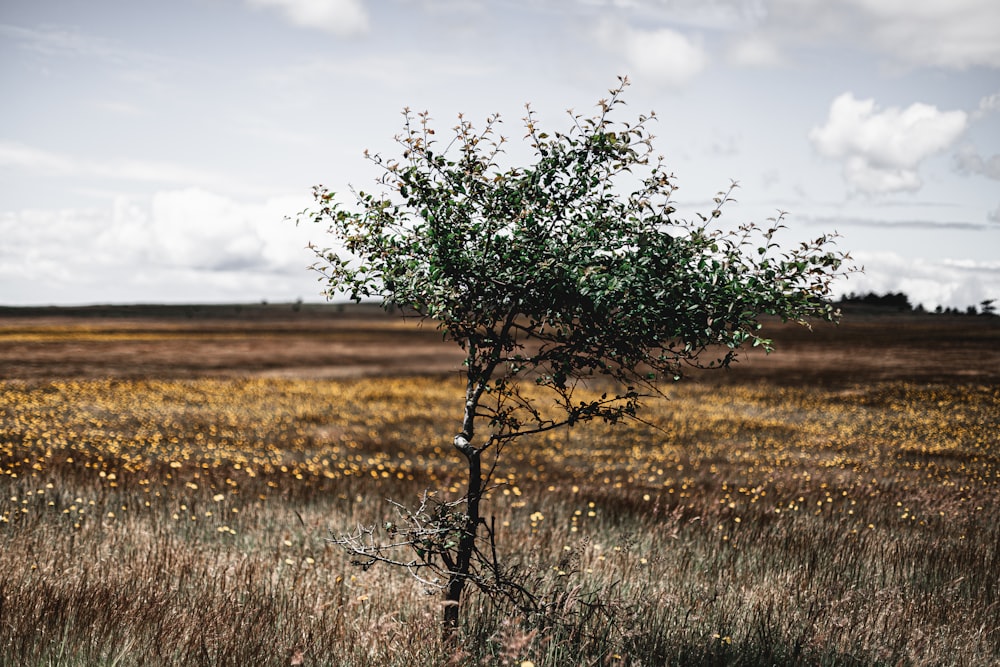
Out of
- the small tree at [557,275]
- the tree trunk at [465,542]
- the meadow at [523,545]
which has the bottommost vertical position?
the meadow at [523,545]

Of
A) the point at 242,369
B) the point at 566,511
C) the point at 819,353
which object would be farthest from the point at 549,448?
the point at 819,353

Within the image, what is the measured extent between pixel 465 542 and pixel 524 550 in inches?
108

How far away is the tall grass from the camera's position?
469 centimetres

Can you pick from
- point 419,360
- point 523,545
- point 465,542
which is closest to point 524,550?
point 523,545

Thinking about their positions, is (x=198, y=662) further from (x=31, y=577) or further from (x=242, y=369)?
(x=242, y=369)

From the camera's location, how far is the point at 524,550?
23.8ft

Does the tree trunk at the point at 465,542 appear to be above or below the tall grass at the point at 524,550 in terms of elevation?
above

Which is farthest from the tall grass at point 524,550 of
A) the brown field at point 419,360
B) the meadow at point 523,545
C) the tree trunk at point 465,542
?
the brown field at point 419,360

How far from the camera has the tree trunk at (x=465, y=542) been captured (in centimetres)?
453

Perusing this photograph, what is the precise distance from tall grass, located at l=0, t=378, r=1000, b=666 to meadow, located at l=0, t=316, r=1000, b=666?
4 cm

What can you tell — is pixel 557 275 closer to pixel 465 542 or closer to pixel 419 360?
pixel 465 542

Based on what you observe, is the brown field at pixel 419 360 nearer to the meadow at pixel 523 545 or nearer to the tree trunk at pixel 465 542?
the meadow at pixel 523 545

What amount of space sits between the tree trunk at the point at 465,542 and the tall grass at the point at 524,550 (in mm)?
142

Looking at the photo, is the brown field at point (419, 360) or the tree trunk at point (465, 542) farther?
the brown field at point (419, 360)
